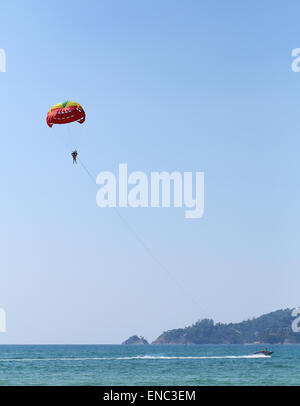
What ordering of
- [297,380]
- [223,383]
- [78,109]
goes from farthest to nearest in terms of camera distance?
[297,380] < [223,383] < [78,109]

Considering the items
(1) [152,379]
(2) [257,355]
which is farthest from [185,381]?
(2) [257,355]

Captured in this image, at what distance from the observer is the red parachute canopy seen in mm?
39750

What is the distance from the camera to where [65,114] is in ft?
131

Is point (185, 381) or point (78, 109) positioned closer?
point (78, 109)

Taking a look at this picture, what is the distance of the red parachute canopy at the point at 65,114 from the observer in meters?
39.8
